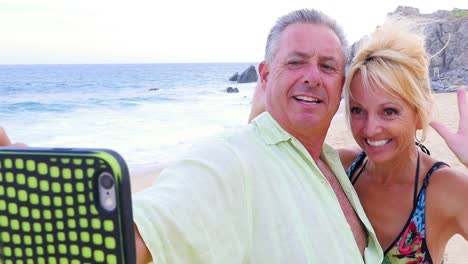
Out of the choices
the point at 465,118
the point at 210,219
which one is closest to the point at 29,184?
the point at 210,219

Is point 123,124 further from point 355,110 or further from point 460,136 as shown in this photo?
point 460,136

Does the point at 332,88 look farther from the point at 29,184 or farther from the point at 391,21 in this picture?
the point at 29,184

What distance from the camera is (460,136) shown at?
8.00ft

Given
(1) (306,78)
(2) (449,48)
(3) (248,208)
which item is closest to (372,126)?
(1) (306,78)

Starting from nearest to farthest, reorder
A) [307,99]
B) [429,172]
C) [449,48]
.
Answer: [307,99], [429,172], [449,48]

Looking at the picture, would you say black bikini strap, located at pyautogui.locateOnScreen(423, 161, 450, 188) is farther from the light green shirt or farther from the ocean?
the ocean

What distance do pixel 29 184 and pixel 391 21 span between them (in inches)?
88.7

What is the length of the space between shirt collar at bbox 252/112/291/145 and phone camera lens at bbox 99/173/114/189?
1.31m

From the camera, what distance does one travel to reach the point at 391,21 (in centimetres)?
268

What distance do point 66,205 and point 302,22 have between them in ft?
5.84

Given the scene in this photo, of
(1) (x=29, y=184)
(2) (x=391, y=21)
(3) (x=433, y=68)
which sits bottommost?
(3) (x=433, y=68)

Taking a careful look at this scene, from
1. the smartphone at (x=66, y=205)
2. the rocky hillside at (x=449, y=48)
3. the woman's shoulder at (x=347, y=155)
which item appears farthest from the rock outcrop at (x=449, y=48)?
the smartphone at (x=66, y=205)

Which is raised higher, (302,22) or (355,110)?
(302,22)

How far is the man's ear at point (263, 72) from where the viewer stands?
8.61 feet
